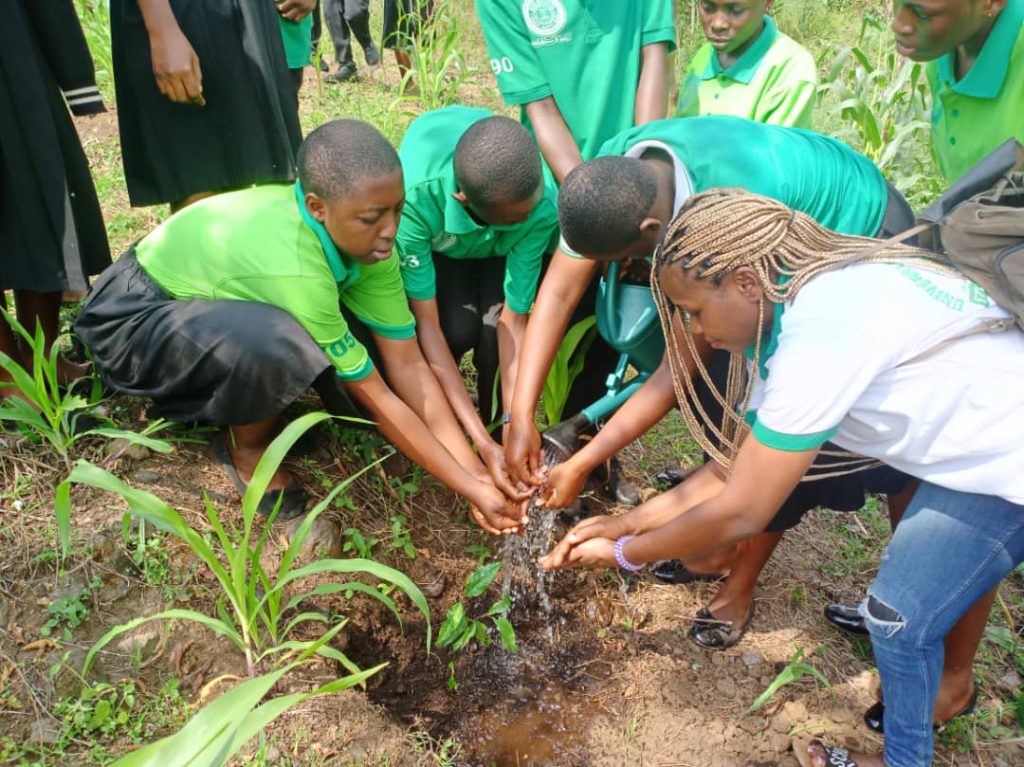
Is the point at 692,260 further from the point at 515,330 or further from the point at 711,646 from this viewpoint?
the point at 711,646

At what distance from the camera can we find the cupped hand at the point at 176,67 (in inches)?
89.4

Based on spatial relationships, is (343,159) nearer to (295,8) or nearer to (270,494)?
(270,494)

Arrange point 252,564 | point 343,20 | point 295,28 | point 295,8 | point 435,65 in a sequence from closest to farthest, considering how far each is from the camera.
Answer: point 252,564
point 295,8
point 295,28
point 435,65
point 343,20

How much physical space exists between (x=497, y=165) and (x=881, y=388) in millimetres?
1068

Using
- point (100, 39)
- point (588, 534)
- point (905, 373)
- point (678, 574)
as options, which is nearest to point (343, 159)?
point (588, 534)

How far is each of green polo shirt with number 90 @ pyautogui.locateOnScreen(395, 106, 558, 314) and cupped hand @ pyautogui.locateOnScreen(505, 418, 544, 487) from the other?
400mm

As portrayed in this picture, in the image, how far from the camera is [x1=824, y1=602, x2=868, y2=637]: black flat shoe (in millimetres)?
2322

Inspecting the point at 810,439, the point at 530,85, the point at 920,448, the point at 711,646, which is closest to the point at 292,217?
the point at 530,85

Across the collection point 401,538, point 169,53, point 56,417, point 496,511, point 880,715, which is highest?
point 169,53

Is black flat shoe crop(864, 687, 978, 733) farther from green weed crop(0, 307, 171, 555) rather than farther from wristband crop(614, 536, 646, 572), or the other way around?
green weed crop(0, 307, 171, 555)

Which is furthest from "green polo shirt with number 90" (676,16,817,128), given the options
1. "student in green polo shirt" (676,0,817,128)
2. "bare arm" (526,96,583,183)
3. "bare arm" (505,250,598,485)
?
"bare arm" (505,250,598,485)

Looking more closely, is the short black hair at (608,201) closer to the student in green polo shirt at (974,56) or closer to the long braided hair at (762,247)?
the long braided hair at (762,247)

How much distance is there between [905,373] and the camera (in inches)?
56.5

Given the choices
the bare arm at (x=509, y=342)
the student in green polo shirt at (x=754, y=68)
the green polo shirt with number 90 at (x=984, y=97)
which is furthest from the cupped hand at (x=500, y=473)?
the green polo shirt with number 90 at (x=984, y=97)
